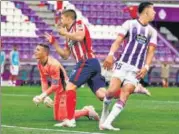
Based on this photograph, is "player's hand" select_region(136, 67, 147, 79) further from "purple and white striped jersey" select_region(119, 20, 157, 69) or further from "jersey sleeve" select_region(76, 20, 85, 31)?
"jersey sleeve" select_region(76, 20, 85, 31)

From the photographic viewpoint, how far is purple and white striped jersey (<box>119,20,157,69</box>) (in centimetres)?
1274

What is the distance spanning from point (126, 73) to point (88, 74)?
1188mm

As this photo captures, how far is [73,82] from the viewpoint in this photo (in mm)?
13562

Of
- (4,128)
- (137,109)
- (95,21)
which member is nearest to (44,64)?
(4,128)

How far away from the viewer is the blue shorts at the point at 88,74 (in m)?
13.6

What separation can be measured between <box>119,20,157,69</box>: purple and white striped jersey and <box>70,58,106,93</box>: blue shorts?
1.08m

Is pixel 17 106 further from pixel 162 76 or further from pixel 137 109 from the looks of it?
pixel 162 76

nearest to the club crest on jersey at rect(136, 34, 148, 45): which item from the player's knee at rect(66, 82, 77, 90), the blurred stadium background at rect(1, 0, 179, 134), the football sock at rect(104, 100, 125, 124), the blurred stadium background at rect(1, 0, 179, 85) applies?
the football sock at rect(104, 100, 125, 124)

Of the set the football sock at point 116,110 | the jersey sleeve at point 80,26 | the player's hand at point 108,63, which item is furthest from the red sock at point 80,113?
the player's hand at point 108,63

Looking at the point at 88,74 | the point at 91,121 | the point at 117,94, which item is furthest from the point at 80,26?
the point at 91,121

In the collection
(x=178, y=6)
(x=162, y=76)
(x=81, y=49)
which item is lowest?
(x=162, y=76)

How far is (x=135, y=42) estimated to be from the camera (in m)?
12.8

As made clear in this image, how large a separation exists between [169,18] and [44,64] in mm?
31451

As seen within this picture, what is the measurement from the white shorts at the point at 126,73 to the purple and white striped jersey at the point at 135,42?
0.25 feet
